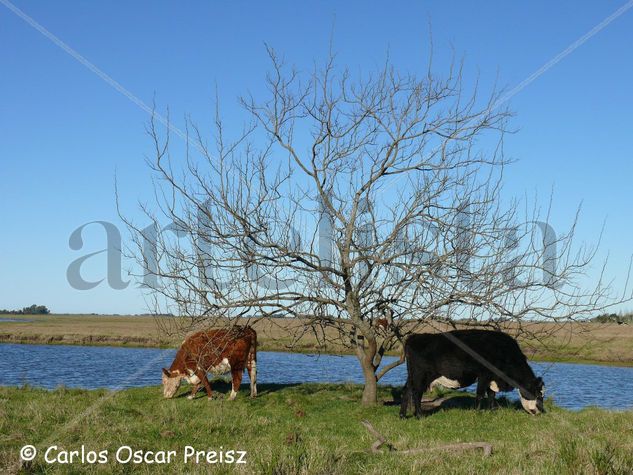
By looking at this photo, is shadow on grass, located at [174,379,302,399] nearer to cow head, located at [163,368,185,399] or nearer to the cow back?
cow head, located at [163,368,185,399]

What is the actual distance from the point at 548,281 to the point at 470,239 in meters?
2.07

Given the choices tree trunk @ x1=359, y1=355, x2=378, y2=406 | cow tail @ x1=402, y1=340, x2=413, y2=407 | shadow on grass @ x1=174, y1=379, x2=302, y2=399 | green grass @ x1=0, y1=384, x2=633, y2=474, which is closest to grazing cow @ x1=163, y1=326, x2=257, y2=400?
shadow on grass @ x1=174, y1=379, x2=302, y2=399

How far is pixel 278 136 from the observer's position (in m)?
14.8

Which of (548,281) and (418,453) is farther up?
(548,281)

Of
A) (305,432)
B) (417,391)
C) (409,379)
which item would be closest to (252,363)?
(409,379)

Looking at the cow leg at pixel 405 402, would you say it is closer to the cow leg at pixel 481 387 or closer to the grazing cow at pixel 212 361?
the cow leg at pixel 481 387

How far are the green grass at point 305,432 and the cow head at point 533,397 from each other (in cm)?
29

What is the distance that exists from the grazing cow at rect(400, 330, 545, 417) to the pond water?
7763 mm

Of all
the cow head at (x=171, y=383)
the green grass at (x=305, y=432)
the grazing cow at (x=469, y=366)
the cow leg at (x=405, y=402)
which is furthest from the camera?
the cow head at (x=171, y=383)

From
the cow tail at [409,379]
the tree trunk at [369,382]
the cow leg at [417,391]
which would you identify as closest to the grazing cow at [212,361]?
the tree trunk at [369,382]

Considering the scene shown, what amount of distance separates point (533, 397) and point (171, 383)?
9.19 m

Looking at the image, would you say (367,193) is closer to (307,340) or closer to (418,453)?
(418,453)

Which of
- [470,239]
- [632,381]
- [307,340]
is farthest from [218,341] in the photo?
[307,340]

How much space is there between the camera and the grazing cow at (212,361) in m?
16.4
